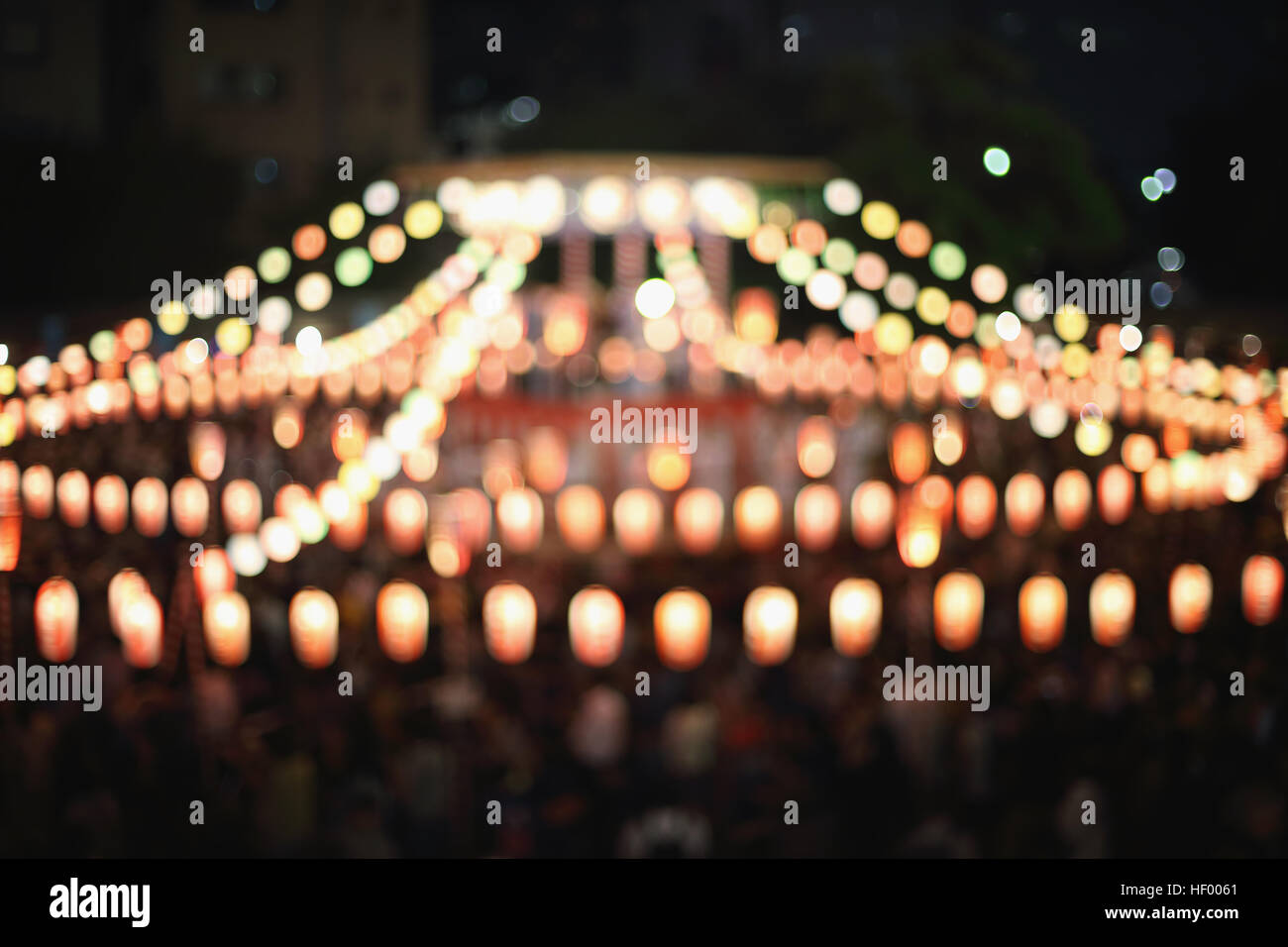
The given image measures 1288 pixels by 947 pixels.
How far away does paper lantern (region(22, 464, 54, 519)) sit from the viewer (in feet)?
46.7

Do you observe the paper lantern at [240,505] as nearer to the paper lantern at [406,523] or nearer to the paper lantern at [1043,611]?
the paper lantern at [406,523]

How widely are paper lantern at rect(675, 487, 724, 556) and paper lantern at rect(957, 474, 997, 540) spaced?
2717mm

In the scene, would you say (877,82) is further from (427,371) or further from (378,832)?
(378,832)

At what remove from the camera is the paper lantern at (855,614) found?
1035 centimetres

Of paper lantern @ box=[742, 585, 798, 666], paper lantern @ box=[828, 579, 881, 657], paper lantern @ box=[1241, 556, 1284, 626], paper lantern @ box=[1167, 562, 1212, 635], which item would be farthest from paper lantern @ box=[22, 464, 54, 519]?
paper lantern @ box=[1241, 556, 1284, 626]

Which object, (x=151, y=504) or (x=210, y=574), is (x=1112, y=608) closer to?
(x=210, y=574)

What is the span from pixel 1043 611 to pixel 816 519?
18.0 feet

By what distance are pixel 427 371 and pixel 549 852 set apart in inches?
472

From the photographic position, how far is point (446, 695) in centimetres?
901

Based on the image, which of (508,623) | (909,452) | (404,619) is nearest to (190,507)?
(404,619)

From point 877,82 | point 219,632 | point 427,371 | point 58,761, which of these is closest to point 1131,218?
point 877,82

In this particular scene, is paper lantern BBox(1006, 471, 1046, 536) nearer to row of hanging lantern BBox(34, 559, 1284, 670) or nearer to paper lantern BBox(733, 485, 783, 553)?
paper lantern BBox(733, 485, 783, 553)

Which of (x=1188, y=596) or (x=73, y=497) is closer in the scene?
(x=1188, y=596)

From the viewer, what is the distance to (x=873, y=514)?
15.3 metres
